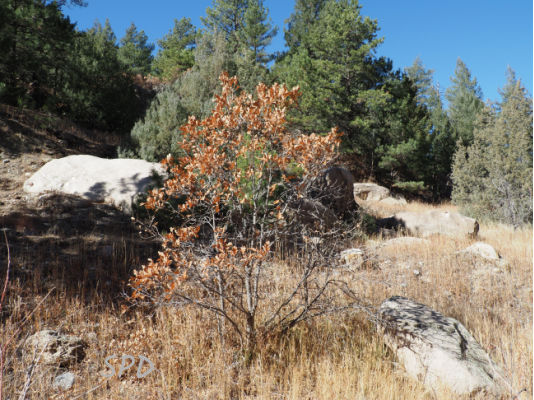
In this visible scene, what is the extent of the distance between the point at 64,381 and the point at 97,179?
5687 millimetres

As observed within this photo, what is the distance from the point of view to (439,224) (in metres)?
9.06

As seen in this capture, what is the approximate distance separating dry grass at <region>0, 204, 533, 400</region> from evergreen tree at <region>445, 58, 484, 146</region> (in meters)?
18.5

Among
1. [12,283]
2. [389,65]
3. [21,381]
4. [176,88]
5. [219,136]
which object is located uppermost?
[389,65]

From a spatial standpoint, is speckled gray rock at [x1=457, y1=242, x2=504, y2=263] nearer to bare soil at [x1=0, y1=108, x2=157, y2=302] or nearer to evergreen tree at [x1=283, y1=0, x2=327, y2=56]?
bare soil at [x1=0, y1=108, x2=157, y2=302]

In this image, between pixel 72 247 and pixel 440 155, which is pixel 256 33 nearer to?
pixel 440 155

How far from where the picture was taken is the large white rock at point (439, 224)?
8.70 m

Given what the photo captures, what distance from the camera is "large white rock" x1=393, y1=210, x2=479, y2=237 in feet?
28.6

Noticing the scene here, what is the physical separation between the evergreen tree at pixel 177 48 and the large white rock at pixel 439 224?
20.3m

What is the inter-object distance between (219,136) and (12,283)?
120 inches

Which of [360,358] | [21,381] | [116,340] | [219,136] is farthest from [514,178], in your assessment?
[21,381]

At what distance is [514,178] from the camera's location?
36.4ft

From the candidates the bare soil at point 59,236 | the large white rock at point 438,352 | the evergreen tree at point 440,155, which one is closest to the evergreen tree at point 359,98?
the evergreen tree at point 440,155

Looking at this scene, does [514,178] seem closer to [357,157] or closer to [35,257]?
[357,157]

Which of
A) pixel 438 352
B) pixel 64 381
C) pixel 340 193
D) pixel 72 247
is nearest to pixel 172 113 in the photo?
pixel 340 193
